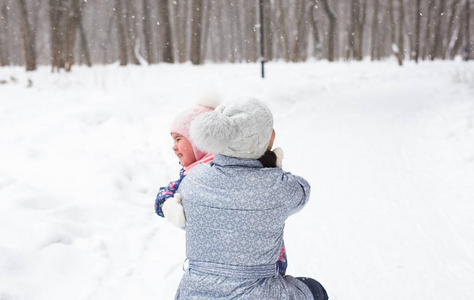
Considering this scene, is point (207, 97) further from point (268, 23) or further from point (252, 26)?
point (252, 26)

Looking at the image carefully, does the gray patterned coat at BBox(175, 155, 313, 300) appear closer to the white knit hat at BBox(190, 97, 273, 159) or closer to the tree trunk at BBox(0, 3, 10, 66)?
the white knit hat at BBox(190, 97, 273, 159)

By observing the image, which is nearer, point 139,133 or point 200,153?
point 200,153

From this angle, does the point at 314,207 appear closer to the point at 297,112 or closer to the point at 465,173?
the point at 465,173

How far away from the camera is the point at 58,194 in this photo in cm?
406

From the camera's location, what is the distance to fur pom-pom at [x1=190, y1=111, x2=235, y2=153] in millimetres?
1460

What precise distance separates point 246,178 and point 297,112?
8044mm

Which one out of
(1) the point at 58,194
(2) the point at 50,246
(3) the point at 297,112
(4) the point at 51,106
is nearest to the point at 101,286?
(2) the point at 50,246

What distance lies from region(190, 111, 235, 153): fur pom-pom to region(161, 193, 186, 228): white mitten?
282mm

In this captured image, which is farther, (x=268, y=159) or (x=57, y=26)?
(x=57, y=26)

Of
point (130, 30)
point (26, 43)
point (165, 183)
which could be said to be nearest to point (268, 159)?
point (165, 183)

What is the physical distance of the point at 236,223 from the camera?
5.10 ft

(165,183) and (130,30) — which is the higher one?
(130,30)

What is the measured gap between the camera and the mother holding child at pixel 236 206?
1525 mm

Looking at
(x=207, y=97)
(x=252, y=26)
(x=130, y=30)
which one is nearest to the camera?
(x=207, y=97)
